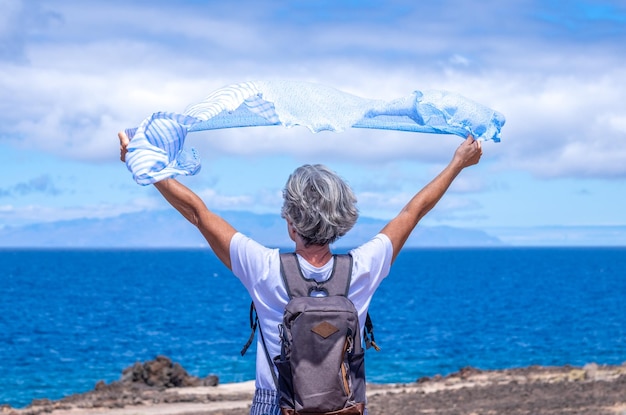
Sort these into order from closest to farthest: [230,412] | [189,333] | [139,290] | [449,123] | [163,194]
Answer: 1. [163,194]
2. [449,123]
3. [230,412]
4. [189,333]
5. [139,290]

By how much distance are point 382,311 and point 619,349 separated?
28437 millimetres

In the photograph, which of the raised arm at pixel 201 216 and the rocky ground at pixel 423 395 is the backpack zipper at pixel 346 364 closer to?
the raised arm at pixel 201 216

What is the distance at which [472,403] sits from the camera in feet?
53.5

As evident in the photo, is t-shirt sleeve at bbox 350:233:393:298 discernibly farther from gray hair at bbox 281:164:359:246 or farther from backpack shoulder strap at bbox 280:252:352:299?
gray hair at bbox 281:164:359:246

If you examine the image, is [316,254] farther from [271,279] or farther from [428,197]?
[428,197]

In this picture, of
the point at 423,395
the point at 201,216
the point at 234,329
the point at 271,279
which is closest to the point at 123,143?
the point at 201,216

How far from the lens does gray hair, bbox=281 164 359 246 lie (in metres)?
3.55

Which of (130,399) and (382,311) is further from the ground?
(382,311)

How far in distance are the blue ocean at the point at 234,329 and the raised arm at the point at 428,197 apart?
79.7 feet

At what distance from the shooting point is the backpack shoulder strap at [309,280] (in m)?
3.58

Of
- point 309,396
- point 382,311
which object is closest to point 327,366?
point 309,396

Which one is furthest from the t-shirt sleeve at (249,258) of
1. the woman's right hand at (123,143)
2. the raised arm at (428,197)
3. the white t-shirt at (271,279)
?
the woman's right hand at (123,143)

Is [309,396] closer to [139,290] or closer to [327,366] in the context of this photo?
[327,366]

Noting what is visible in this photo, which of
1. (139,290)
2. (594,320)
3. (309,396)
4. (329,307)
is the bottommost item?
(309,396)
